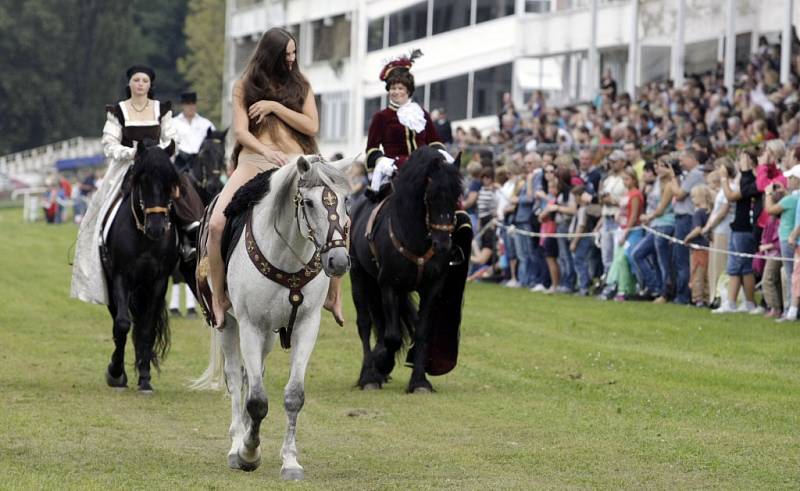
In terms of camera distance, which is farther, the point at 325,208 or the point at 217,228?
the point at 217,228

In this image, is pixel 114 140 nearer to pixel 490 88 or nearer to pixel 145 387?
pixel 145 387

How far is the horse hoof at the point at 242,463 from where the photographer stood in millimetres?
10172

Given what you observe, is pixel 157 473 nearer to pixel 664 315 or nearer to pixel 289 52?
pixel 289 52

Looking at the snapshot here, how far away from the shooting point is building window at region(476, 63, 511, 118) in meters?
52.7

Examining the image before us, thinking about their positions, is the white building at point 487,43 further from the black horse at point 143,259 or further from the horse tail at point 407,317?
the black horse at point 143,259

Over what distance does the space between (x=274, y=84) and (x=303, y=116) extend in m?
0.33

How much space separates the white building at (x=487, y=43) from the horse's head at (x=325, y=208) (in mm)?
21393

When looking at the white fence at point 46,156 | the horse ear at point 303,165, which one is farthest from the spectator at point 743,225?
the white fence at point 46,156

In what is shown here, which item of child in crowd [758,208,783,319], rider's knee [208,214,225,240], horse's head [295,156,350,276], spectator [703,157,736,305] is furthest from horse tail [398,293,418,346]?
spectator [703,157,736,305]

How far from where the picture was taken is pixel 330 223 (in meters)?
9.39

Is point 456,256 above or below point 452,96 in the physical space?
below

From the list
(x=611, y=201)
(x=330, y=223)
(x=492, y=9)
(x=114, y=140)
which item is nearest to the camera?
(x=330, y=223)

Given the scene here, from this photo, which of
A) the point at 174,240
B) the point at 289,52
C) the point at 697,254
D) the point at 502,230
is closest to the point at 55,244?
the point at 502,230

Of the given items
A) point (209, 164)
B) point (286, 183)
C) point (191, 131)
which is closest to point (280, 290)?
point (286, 183)
